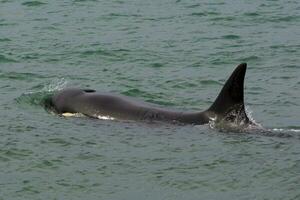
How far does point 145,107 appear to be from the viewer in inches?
536

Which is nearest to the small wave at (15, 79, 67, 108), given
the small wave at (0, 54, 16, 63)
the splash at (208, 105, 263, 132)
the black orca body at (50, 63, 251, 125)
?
the black orca body at (50, 63, 251, 125)

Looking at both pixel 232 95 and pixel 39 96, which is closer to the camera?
pixel 232 95

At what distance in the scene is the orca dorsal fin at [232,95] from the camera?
1216 centimetres

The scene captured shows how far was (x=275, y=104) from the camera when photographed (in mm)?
14734

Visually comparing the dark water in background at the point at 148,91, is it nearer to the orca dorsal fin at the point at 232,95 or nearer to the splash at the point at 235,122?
the splash at the point at 235,122

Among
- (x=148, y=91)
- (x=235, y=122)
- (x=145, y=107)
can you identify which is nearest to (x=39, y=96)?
(x=148, y=91)

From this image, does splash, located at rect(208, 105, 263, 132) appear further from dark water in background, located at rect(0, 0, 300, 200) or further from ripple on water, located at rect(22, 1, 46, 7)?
ripple on water, located at rect(22, 1, 46, 7)

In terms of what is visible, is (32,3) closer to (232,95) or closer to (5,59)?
(5,59)

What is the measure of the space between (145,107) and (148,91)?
2408 millimetres

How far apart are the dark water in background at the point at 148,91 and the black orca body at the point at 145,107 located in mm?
305

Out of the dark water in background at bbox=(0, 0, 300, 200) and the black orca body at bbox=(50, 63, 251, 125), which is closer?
the dark water in background at bbox=(0, 0, 300, 200)

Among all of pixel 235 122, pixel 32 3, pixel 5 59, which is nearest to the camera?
pixel 235 122

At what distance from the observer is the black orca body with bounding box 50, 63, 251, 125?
12.3 meters

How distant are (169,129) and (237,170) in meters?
2.28
